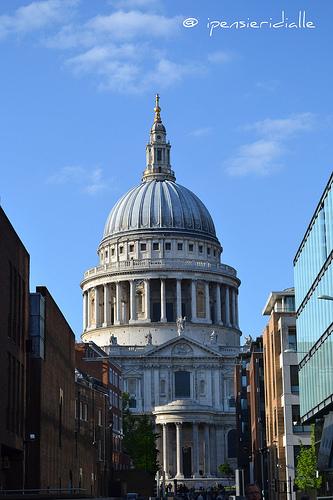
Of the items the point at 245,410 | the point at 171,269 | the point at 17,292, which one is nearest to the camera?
the point at 17,292

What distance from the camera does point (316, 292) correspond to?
58781 mm

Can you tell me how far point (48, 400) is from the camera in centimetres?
6072

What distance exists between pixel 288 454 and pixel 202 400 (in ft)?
348

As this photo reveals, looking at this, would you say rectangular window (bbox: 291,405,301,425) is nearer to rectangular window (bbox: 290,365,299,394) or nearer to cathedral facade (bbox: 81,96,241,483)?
rectangular window (bbox: 290,365,299,394)

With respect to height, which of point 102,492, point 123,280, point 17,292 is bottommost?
point 102,492

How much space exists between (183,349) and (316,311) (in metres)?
128

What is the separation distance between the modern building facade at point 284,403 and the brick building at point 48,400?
15924mm

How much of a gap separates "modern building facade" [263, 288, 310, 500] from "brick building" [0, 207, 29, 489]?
92.4ft

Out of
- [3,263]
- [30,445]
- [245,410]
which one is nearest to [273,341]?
[30,445]

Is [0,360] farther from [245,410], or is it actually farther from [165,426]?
[165,426]

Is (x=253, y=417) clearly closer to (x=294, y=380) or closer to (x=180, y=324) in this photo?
(x=294, y=380)

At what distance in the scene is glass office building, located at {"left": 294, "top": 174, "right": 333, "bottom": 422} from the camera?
53.9 metres

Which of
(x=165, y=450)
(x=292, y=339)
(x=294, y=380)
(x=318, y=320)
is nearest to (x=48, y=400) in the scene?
(x=318, y=320)

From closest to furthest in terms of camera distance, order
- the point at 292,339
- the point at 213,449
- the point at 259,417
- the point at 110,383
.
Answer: the point at 292,339 → the point at 259,417 → the point at 110,383 → the point at 213,449
